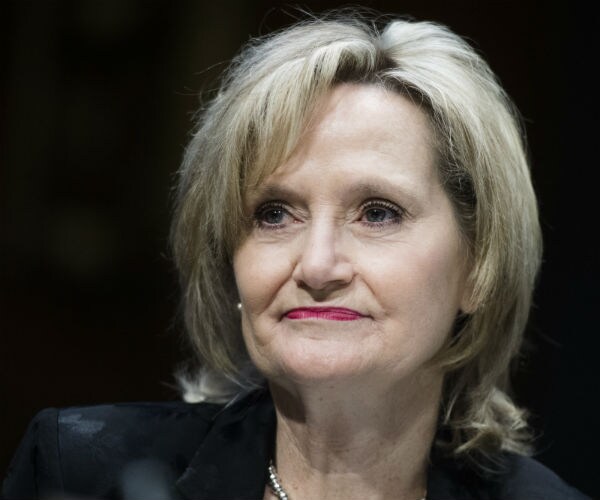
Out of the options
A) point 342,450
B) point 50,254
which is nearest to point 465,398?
point 342,450

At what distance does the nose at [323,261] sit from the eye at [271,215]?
95 millimetres

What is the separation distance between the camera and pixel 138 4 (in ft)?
14.5

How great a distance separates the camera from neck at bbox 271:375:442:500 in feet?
7.97

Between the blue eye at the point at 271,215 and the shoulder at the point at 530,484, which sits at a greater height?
the blue eye at the point at 271,215

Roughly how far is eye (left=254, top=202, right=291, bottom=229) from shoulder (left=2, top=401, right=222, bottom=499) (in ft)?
1.69

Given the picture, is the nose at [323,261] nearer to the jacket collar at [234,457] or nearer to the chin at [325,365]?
the chin at [325,365]

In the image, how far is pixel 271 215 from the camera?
246cm

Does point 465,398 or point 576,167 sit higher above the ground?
point 576,167

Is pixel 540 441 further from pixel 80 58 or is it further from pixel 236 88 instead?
pixel 80 58

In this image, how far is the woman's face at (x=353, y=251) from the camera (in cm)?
232

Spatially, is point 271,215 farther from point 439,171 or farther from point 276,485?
point 276,485

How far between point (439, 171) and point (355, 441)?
61 cm

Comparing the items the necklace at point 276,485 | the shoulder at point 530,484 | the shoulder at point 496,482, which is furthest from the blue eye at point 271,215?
the shoulder at point 530,484

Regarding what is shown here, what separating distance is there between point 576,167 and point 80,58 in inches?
78.4
